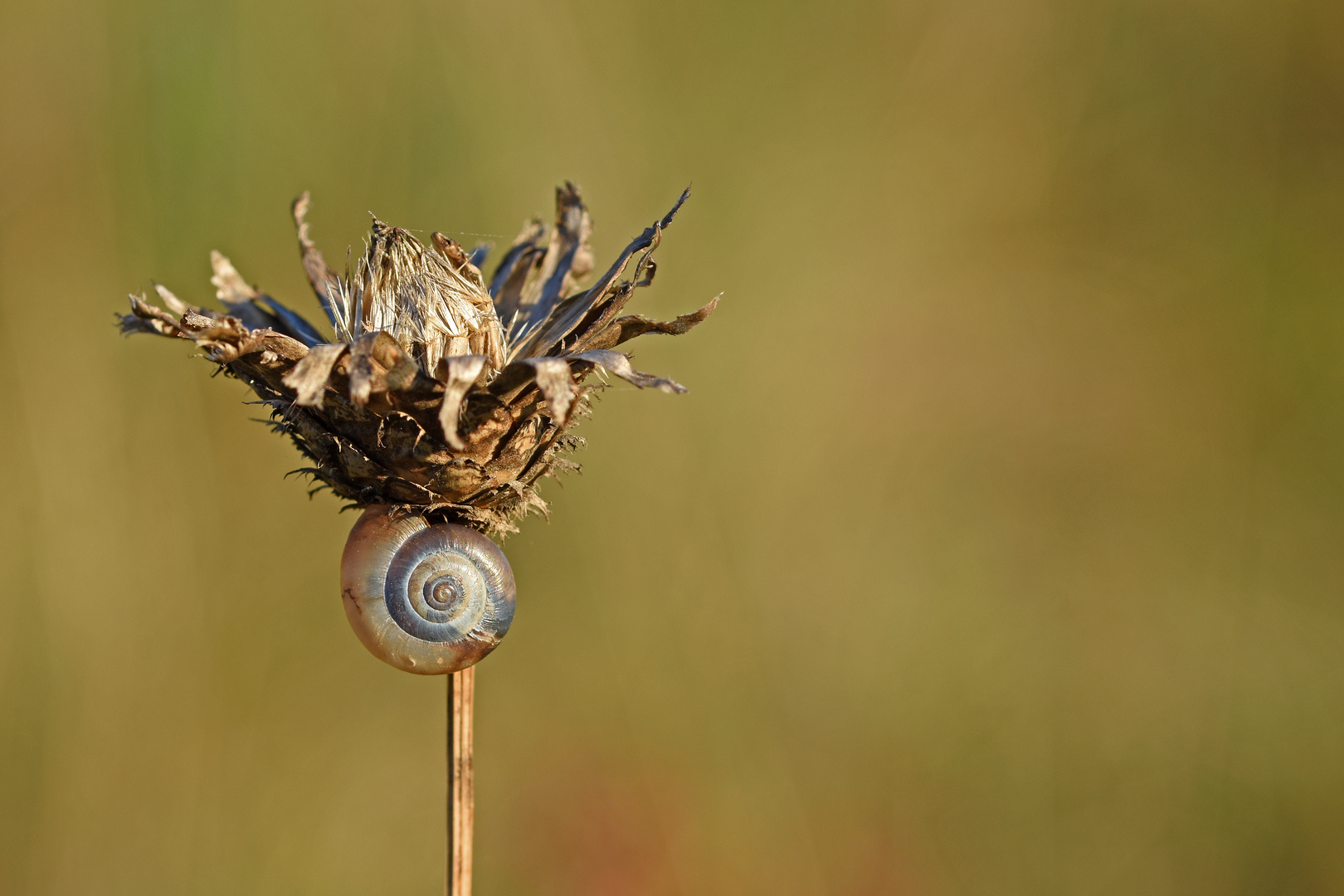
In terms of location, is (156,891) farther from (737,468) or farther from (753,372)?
(753,372)

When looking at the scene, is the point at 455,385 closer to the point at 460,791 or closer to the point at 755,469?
the point at 460,791

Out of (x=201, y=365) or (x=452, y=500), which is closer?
(x=452, y=500)

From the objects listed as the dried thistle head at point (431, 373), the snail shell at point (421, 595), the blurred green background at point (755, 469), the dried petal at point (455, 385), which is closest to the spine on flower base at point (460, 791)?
the snail shell at point (421, 595)

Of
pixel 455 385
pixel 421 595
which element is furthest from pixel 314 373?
pixel 421 595

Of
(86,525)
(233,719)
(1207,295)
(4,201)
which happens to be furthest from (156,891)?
(1207,295)

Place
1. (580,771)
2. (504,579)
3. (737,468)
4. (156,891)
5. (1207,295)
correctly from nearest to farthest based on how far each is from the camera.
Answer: (504,579)
(156,891)
(580,771)
(737,468)
(1207,295)

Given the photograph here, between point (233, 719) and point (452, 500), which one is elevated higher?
point (452, 500)

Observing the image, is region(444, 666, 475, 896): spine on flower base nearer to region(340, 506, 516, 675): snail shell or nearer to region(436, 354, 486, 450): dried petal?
region(340, 506, 516, 675): snail shell
